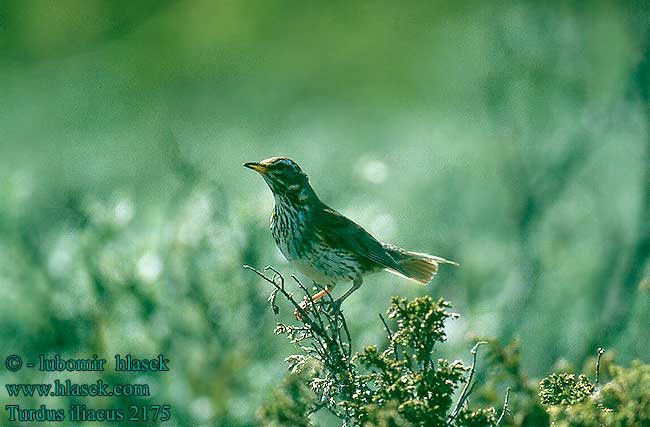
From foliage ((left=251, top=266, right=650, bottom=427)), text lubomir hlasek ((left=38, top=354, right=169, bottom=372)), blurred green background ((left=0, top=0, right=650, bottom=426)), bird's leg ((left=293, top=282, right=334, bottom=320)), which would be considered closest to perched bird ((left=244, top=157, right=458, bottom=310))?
bird's leg ((left=293, top=282, right=334, bottom=320))

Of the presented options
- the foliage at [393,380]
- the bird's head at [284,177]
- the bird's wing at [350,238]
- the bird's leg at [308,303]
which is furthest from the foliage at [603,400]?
the bird's head at [284,177]

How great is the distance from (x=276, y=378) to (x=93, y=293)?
0.91 m

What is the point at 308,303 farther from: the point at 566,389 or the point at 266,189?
the point at 266,189

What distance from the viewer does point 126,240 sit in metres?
5.26

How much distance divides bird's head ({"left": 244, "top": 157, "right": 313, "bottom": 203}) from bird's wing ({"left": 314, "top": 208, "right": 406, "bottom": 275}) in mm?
113

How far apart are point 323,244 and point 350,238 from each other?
96 millimetres

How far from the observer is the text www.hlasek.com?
4.59 meters

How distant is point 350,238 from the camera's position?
3.95 meters

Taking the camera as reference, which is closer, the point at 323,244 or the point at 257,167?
the point at 257,167

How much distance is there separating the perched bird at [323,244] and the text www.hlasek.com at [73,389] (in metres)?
1.05

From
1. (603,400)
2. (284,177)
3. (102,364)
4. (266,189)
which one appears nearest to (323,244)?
(284,177)

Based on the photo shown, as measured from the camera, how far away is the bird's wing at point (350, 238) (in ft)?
12.6

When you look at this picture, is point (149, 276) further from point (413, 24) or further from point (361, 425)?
point (413, 24)

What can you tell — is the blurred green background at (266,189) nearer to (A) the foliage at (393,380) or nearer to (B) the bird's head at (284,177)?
(A) the foliage at (393,380)
